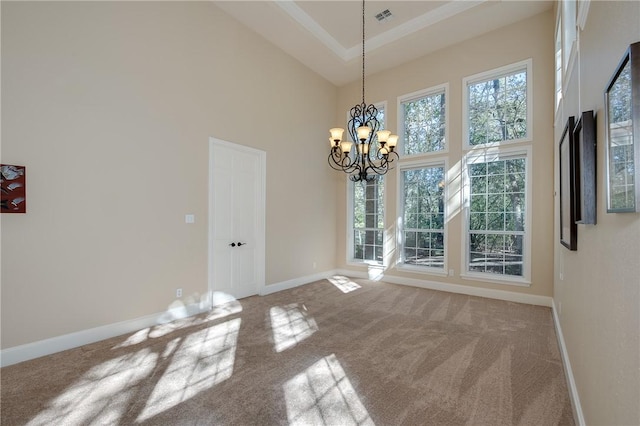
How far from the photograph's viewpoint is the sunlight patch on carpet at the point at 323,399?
6.25ft

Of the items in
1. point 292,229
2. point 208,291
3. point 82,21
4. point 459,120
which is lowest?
point 208,291

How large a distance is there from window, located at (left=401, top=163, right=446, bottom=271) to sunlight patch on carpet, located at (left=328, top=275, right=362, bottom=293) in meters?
1.16

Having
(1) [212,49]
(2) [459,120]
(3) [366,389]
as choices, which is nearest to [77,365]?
(3) [366,389]

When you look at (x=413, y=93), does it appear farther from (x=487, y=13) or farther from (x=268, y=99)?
(x=268, y=99)

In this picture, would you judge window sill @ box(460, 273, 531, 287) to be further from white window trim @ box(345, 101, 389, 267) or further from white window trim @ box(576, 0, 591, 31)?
white window trim @ box(576, 0, 591, 31)

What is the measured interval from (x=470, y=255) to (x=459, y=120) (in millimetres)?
→ 2393

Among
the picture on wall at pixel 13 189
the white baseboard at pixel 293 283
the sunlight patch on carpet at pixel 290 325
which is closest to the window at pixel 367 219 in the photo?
the white baseboard at pixel 293 283

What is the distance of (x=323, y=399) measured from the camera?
2105mm

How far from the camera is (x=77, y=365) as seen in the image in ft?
8.48

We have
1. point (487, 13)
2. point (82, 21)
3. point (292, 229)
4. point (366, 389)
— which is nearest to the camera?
point (366, 389)

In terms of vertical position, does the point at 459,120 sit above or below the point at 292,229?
above

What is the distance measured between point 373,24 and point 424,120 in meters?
1.94

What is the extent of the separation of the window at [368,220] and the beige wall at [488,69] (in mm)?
297

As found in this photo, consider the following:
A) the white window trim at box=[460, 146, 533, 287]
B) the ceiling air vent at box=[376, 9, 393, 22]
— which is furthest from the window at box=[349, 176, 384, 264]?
the ceiling air vent at box=[376, 9, 393, 22]
